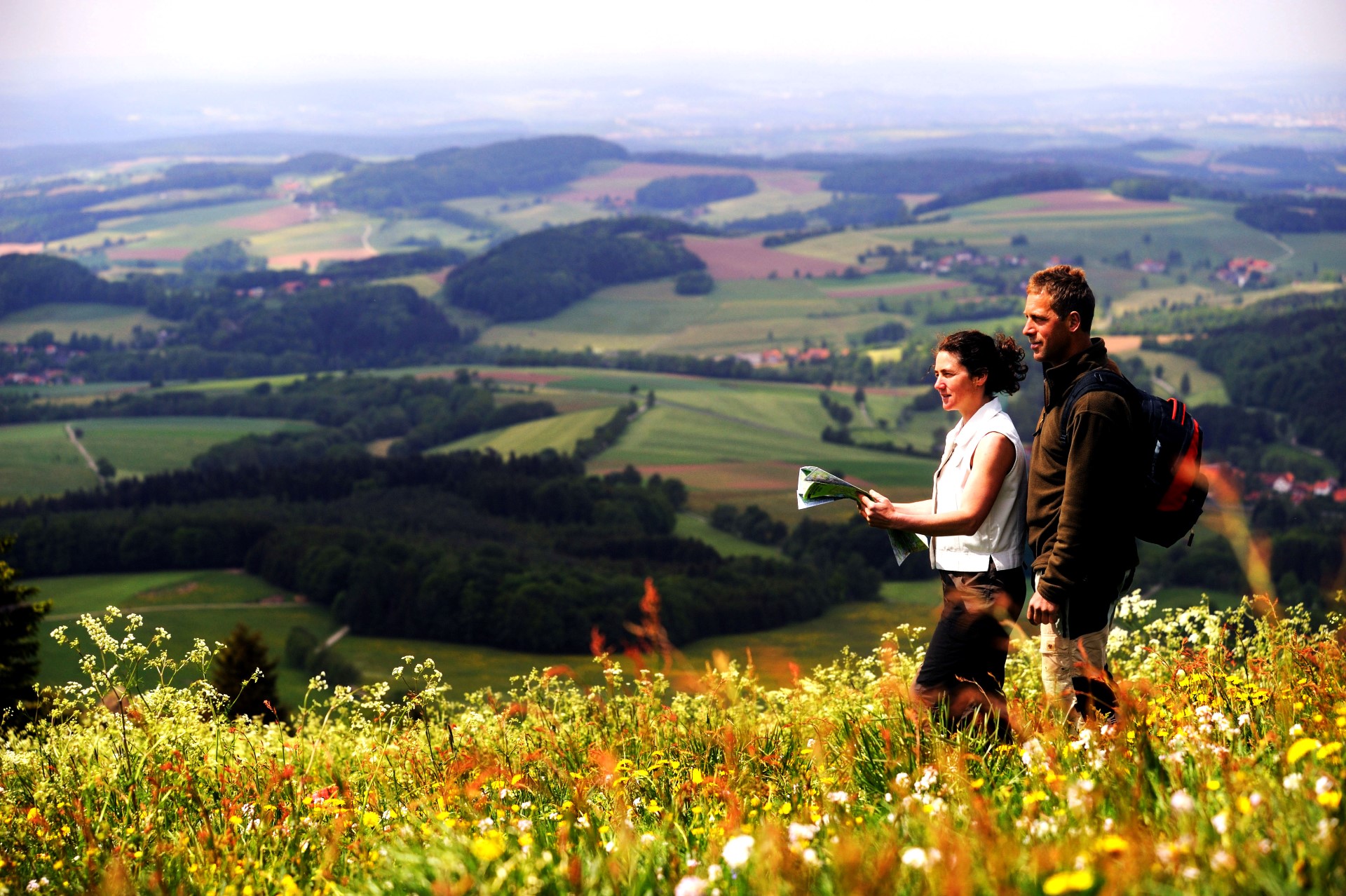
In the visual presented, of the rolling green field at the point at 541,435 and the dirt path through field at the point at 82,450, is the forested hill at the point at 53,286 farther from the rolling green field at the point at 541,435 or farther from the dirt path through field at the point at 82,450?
the rolling green field at the point at 541,435

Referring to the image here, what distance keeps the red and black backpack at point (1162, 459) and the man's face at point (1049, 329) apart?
20 centimetres

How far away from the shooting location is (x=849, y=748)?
4.23 metres

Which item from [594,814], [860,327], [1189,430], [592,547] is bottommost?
[592,547]

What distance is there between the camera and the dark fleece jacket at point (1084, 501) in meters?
4.18

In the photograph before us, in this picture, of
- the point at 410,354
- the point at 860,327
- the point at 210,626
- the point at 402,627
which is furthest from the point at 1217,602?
the point at 410,354

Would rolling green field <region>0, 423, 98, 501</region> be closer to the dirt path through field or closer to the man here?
the dirt path through field

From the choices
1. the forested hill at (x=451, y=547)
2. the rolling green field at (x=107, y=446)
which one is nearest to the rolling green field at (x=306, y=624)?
the forested hill at (x=451, y=547)

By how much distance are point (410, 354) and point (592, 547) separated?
99240mm

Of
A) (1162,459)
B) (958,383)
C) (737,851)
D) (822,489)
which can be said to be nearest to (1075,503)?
(1162,459)

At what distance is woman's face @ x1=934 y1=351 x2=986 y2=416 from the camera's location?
15.1 ft

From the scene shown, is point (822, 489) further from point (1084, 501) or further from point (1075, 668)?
point (1075, 668)

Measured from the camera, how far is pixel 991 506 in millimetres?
4527

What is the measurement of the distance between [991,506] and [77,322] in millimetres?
197250

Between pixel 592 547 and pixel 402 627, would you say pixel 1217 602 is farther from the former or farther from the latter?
pixel 402 627
